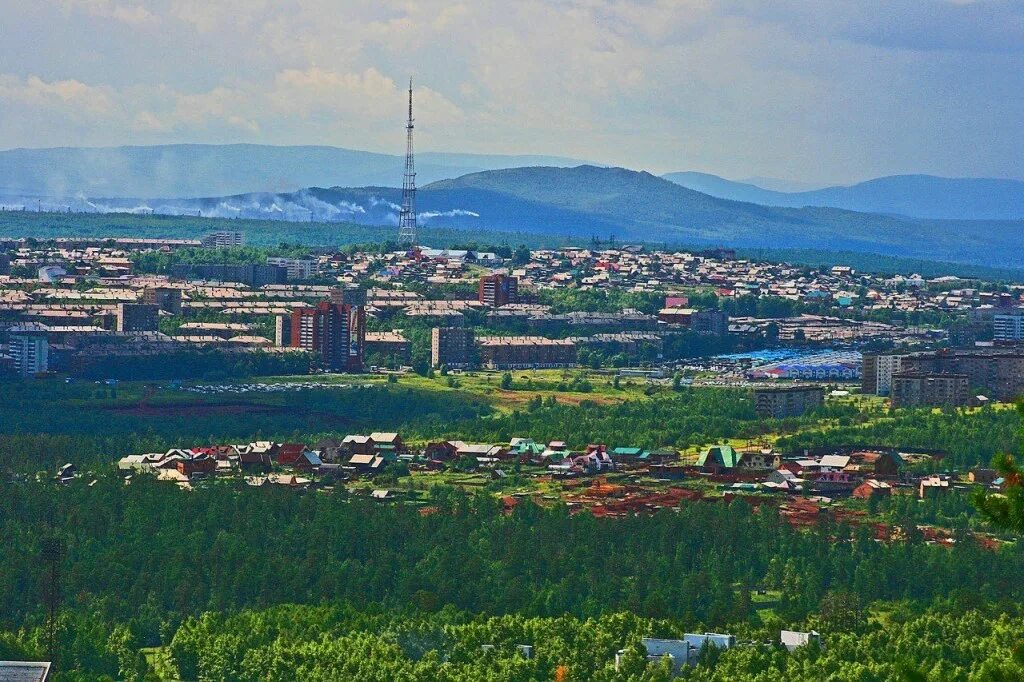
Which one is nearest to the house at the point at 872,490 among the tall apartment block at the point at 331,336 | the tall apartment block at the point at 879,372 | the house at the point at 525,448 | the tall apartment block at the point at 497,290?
the house at the point at 525,448

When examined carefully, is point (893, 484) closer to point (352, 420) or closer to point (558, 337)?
point (352, 420)

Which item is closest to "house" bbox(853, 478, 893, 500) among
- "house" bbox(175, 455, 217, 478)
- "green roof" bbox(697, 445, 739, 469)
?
"green roof" bbox(697, 445, 739, 469)

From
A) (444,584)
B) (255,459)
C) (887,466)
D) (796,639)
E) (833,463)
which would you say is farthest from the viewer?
(833,463)

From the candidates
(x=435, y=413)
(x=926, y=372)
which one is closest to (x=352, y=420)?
(x=435, y=413)

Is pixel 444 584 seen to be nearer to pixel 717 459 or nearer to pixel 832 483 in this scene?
pixel 832 483

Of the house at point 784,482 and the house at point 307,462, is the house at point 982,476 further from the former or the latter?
the house at point 307,462

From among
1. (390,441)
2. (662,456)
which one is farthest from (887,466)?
(390,441)

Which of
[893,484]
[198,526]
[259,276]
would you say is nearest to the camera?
[198,526]
